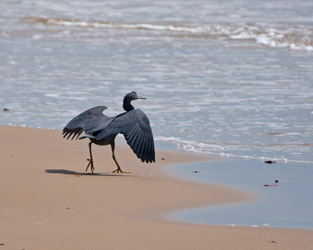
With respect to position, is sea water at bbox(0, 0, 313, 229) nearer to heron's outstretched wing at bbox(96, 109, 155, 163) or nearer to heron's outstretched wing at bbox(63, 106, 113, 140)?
heron's outstretched wing at bbox(96, 109, 155, 163)

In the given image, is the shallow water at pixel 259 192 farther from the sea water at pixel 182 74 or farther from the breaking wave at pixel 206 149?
the sea water at pixel 182 74

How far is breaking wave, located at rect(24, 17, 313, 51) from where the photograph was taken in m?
19.4

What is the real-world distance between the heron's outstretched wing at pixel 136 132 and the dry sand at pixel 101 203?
25 centimetres

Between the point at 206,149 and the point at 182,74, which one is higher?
the point at 182,74

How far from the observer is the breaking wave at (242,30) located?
763 inches

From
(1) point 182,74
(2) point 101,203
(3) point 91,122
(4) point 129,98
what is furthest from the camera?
(1) point 182,74

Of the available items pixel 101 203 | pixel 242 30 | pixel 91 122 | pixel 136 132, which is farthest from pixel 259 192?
pixel 242 30

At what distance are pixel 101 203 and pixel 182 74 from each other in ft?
26.0

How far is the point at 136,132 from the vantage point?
324 inches

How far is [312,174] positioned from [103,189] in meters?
2.05

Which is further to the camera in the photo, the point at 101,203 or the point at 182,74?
the point at 182,74

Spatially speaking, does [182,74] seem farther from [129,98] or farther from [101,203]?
[101,203]

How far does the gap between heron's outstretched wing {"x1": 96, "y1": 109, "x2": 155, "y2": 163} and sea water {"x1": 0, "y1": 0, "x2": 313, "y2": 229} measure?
→ 4.74ft

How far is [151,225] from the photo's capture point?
6.38 m
